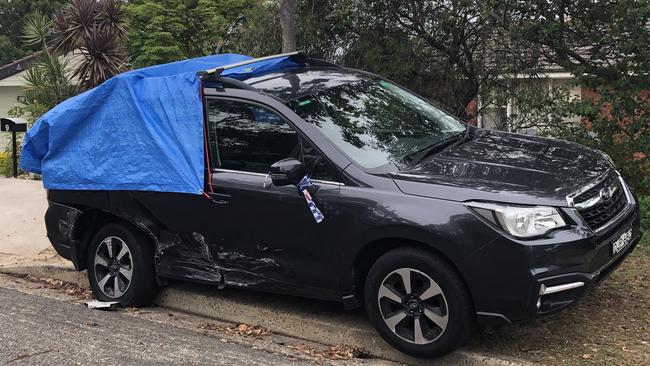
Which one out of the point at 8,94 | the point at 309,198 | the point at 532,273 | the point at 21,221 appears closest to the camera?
the point at 532,273

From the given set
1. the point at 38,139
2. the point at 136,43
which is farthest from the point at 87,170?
the point at 136,43

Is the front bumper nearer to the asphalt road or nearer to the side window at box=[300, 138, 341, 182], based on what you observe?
the side window at box=[300, 138, 341, 182]

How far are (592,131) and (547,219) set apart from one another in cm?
469

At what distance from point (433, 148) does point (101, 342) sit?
Answer: 2798mm

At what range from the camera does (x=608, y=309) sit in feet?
15.0

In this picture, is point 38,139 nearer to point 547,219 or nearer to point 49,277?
point 49,277

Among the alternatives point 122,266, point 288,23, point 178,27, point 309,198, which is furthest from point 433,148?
point 178,27

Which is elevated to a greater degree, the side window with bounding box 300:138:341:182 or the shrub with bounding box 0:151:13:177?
the side window with bounding box 300:138:341:182

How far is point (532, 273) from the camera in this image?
11.9 feet

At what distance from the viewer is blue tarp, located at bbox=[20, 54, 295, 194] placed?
4906 millimetres

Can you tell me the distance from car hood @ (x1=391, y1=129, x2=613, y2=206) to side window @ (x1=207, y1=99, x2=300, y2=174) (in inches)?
35.2

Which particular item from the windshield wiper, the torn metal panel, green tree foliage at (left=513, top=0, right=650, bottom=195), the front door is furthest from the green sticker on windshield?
green tree foliage at (left=513, top=0, right=650, bottom=195)

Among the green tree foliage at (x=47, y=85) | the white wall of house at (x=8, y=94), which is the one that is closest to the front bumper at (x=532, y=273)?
the green tree foliage at (x=47, y=85)

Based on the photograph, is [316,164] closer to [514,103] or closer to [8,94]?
[514,103]
